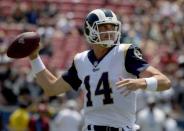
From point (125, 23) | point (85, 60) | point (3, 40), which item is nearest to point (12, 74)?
point (3, 40)

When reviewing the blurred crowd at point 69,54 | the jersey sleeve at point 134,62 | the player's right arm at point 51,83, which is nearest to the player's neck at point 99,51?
the jersey sleeve at point 134,62

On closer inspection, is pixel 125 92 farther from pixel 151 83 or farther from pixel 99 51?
pixel 99 51

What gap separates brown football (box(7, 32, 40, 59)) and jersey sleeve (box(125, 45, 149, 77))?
832 mm

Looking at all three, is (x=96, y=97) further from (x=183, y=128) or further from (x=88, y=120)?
(x=183, y=128)

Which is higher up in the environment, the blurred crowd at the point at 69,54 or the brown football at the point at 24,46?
the brown football at the point at 24,46

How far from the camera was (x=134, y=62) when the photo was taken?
5.14 m

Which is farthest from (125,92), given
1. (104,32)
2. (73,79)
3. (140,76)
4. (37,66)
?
(37,66)

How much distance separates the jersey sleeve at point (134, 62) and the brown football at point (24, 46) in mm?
832

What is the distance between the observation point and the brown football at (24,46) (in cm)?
567

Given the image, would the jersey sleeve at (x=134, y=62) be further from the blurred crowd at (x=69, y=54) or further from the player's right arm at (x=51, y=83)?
the blurred crowd at (x=69, y=54)

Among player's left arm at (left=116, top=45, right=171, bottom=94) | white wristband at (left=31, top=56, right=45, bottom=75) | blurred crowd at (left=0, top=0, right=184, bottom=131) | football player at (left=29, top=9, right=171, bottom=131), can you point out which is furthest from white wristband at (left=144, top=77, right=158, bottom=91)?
blurred crowd at (left=0, top=0, right=184, bottom=131)

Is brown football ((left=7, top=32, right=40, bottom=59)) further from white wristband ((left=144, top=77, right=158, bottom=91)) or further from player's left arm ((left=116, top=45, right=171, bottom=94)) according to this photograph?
white wristband ((left=144, top=77, right=158, bottom=91))

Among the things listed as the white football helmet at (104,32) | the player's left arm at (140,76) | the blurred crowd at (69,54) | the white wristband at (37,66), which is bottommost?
the blurred crowd at (69,54)

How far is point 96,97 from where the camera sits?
5.25 meters
